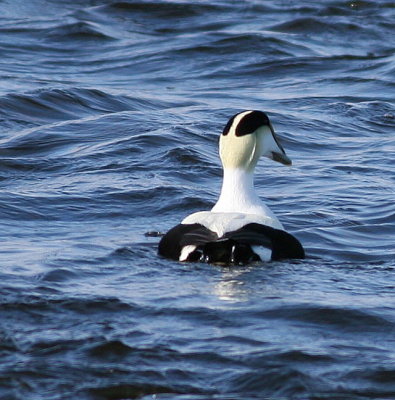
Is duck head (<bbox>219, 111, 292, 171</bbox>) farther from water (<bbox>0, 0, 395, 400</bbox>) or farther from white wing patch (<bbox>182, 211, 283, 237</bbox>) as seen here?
water (<bbox>0, 0, 395, 400</bbox>)

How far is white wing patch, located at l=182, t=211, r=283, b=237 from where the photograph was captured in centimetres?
746

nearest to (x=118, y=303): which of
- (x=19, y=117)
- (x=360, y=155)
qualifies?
(x=360, y=155)

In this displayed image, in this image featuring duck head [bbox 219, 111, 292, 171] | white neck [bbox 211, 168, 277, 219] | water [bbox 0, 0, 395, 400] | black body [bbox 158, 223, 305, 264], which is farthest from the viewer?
duck head [bbox 219, 111, 292, 171]

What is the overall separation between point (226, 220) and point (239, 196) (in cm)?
50

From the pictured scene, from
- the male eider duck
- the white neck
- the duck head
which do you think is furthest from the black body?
the duck head

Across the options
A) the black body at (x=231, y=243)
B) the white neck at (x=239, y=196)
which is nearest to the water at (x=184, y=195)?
the black body at (x=231, y=243)

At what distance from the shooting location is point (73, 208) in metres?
9.77

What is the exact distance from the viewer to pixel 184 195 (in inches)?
406

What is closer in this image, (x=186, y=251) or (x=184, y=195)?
(x=186, y=251)

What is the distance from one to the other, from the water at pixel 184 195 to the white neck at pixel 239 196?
1.47ft

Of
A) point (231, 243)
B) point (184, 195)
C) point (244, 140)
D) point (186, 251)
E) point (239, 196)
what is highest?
point (244, 140)

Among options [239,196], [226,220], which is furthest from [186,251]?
[239,196]

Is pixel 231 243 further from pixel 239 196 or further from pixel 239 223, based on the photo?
pixel 239 196

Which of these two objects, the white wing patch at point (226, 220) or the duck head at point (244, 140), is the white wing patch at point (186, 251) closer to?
the white wing patch at point (226, 220)
